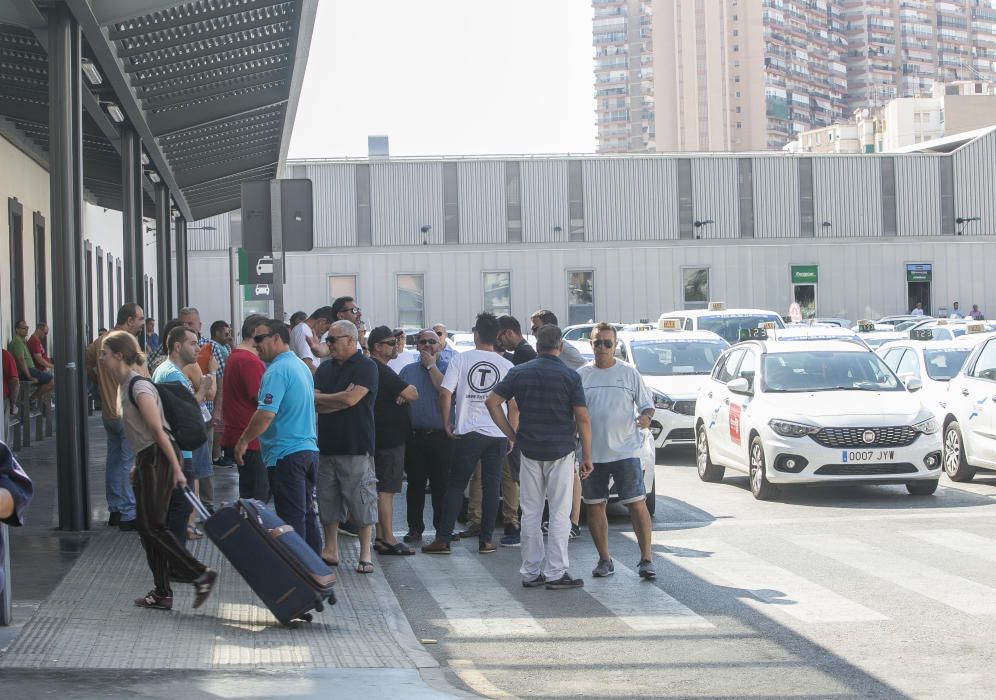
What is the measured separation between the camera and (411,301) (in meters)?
60.9

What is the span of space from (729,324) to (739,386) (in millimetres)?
13093

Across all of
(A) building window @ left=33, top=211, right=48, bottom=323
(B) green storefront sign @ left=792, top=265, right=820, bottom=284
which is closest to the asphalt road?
(A) building window @ left=33, top=211, right=48, bottom=323

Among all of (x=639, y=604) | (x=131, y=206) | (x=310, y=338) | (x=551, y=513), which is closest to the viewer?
(x=639, y=604)

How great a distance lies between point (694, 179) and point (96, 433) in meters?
43.8

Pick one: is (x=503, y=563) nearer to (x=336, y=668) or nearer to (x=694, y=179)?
(x=336, y=668)

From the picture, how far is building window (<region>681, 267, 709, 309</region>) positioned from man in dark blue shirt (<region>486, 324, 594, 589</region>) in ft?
173

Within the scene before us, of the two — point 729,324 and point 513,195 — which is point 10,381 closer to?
point 729,324

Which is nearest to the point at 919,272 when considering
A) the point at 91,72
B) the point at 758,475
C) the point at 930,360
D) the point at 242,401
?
the point at 930,360

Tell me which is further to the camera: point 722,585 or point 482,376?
point 482,376

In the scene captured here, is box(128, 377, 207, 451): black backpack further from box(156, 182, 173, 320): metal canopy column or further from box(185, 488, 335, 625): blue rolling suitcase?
box(156, 182, 173, 320): metal canopy column

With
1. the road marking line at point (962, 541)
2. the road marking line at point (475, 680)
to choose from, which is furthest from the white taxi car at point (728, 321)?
the road marking line at point (475, 680)

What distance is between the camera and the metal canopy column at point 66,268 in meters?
11.5

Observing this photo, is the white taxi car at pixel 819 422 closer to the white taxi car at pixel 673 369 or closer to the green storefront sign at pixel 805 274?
the white taxi car at pixel 673 369

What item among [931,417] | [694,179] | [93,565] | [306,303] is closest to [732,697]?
[93,565]
